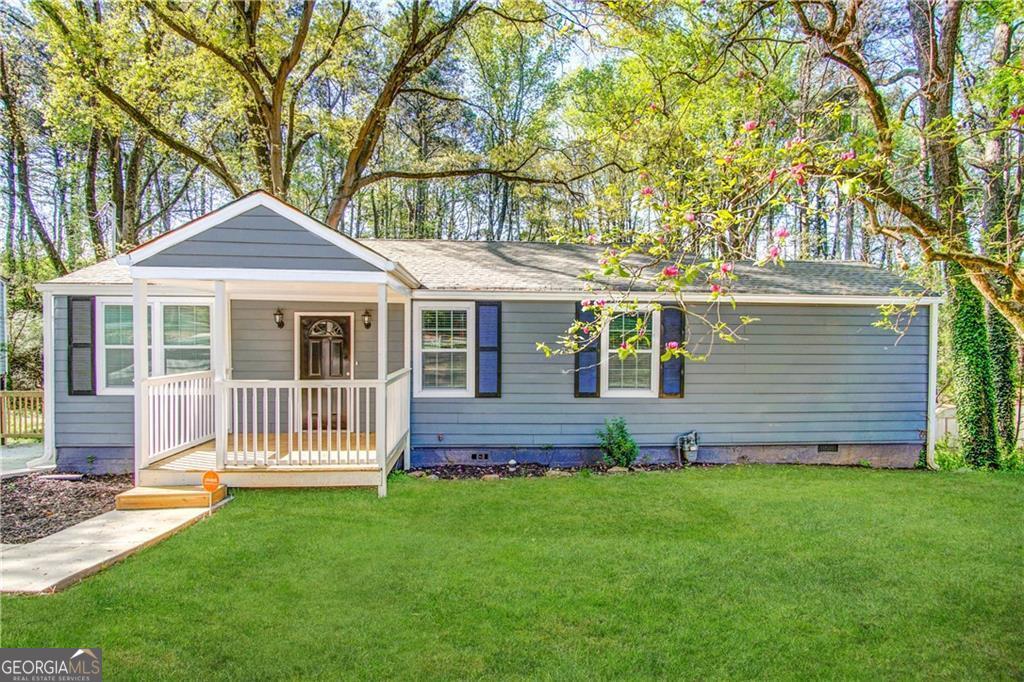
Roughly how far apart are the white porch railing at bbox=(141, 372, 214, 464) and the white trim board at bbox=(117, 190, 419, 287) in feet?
4.77

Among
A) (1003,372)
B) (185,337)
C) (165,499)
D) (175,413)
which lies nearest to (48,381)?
(185,337)

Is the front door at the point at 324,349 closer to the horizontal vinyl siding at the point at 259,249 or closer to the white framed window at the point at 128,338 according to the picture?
the white framed window at the point at 128,338

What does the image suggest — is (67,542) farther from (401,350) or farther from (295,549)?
(401,350)

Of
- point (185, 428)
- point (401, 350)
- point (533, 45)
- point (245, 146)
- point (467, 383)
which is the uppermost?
point (533, 45)

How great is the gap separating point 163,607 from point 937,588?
18.2 ft

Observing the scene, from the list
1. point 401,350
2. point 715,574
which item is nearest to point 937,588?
point 715,574

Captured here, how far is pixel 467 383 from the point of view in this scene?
25.3 ft

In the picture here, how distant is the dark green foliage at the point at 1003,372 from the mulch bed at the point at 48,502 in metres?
13.3

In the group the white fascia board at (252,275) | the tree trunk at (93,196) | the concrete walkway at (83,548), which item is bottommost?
the concrete walkway at (83,548)

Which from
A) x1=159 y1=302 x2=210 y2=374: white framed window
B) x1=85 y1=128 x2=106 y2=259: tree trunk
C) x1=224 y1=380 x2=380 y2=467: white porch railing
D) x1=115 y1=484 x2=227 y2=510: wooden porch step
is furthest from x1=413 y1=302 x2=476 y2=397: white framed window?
x1=85 y1=128 x2=106 y2=259: tree trunk

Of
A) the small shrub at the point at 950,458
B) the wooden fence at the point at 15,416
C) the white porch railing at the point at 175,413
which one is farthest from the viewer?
the wooden fence at the point at 15,416

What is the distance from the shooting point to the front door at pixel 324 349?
8.00 metres

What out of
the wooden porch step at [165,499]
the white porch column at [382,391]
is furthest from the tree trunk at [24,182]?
the white porch column at [382,391]

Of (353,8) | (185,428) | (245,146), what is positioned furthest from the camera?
(245,146)
